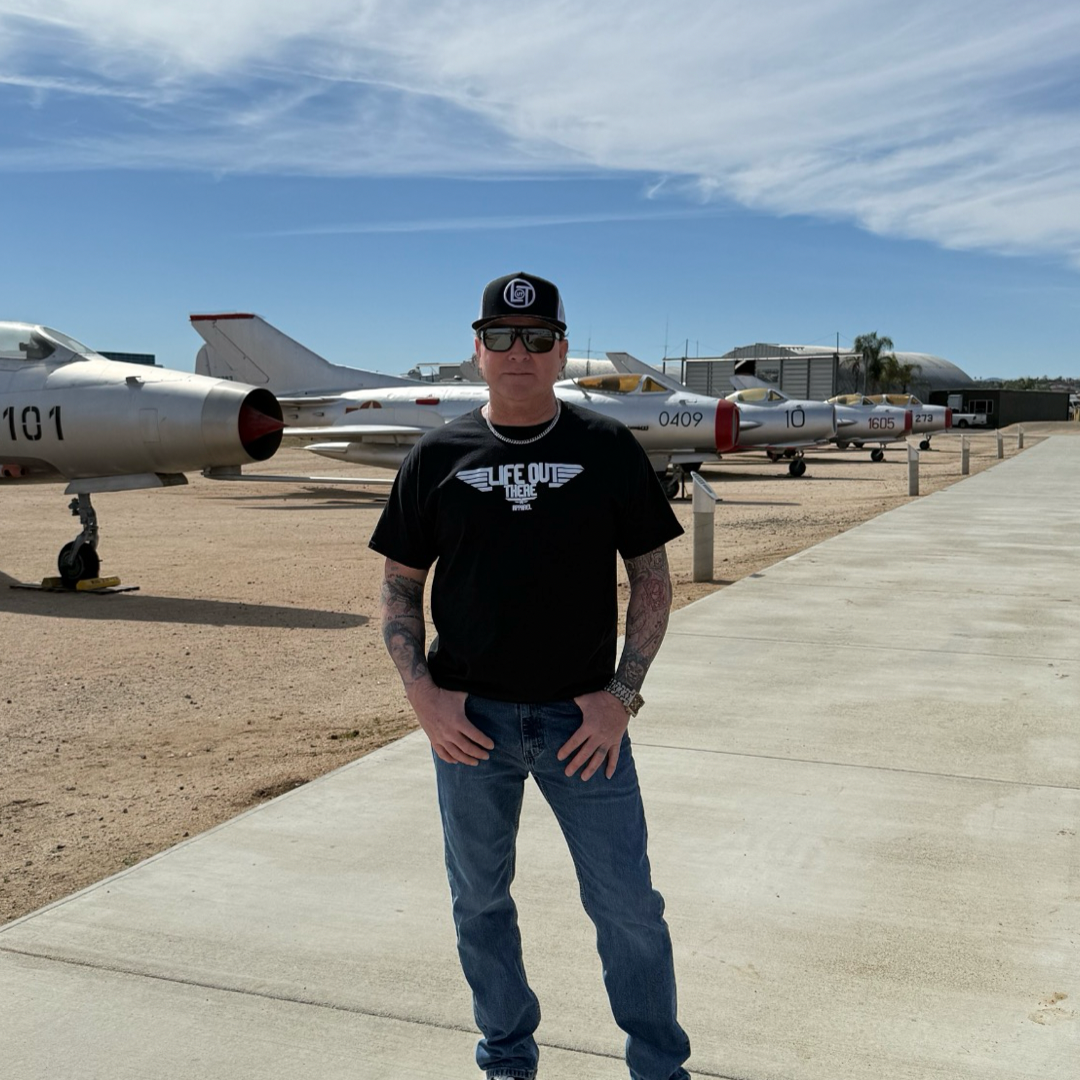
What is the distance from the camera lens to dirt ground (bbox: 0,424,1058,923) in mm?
4926

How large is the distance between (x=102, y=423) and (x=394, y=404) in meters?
15.0

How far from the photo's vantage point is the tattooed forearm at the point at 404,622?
102 inches

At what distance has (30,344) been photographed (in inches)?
470

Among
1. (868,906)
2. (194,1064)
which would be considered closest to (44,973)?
(194,1064)

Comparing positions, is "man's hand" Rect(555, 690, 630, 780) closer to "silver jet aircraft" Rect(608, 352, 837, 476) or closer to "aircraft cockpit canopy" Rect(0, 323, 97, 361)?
"aircraft cockpit canopy" Rect(0, 323, 97, 361)

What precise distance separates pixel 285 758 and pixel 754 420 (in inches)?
1006

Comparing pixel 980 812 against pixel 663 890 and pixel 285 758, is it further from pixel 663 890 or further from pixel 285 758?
pixel 285 758

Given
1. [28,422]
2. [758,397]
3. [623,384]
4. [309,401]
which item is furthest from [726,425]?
[28,422]

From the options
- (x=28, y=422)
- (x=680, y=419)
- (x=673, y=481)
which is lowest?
(x=673, y=481)

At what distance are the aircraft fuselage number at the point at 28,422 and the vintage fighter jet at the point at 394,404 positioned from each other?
1209cm

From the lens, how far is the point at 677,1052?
255cm

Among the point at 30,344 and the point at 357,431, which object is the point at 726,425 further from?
the point at 30,344

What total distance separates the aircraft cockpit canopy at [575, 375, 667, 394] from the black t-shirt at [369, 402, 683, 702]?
2268 centimetres

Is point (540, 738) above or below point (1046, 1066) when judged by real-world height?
above
